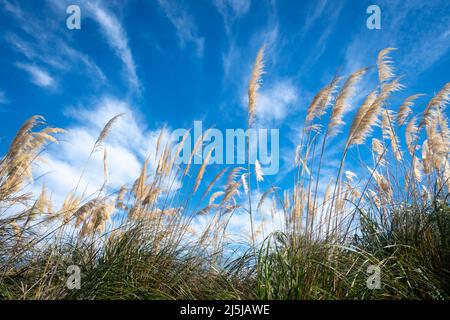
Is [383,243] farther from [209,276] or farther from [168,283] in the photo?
[168,283]

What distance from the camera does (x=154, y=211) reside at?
15.5ft

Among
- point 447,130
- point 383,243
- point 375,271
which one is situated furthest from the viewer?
point 447,130

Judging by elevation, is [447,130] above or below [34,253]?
above

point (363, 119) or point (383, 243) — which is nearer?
point (363, 119)
